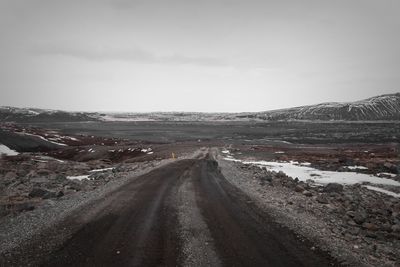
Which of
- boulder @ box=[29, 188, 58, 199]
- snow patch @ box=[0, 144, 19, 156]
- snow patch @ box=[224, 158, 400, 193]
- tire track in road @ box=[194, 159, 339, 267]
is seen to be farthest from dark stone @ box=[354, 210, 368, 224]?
snow patch @ box=[0, 144, 19, 156]

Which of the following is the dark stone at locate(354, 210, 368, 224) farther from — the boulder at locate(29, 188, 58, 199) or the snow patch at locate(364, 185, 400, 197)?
the boulder at locate(29, 188, 58, 199)

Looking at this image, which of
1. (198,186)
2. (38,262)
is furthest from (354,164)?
(38,262)

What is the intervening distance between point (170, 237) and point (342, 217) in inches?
320

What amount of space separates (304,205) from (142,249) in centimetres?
925

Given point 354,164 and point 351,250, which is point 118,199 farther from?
point 354,164

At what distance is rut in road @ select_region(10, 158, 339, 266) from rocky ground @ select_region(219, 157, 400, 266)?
855mm

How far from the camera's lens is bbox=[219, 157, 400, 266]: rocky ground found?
10.1m

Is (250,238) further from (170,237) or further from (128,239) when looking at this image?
(128,239)

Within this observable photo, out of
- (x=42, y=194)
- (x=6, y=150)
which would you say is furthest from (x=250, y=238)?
(x=6, y=150)

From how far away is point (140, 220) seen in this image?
12805mm

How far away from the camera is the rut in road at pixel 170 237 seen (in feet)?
29.9

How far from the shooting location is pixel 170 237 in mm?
10820

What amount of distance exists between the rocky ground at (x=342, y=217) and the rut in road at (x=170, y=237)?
2.80 feet

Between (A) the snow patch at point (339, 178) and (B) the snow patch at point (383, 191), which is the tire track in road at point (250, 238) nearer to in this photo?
(B) the snow patch at point (383, 191)
